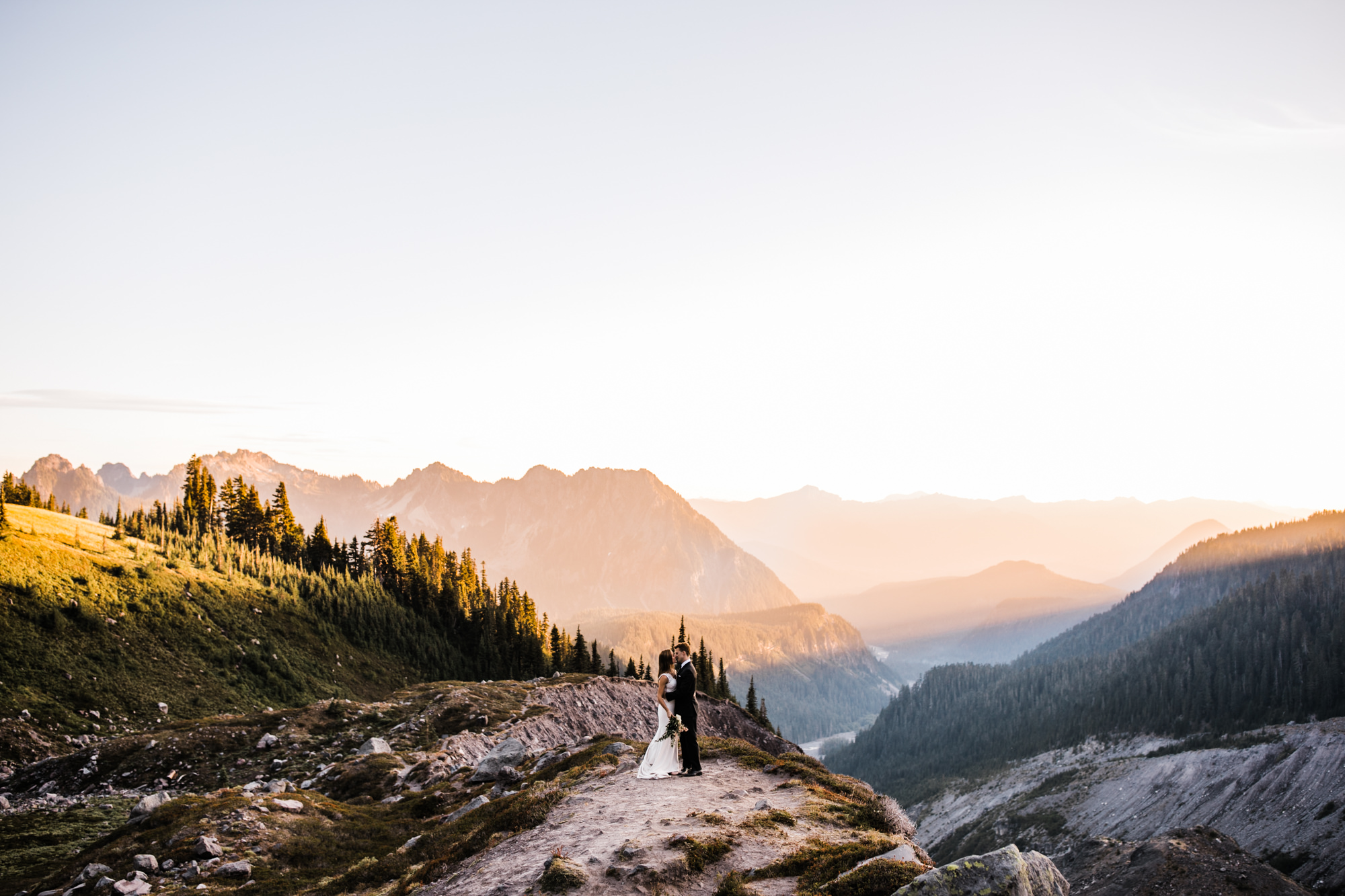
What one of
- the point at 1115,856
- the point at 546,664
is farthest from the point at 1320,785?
the point at 546,664

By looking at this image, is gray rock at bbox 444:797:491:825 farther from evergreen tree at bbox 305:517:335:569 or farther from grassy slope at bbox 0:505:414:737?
evergreen tree at bbox 305:517:335:569

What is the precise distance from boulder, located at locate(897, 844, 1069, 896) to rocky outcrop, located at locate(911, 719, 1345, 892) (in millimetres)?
155207

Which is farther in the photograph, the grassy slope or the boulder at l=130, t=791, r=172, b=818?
the grassy slope

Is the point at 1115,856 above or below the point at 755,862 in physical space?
below

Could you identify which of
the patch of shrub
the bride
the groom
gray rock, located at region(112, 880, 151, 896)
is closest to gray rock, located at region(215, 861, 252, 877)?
gray rock, located at region(112, 880, 151, 896)

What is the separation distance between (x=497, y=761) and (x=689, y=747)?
53.8 feet

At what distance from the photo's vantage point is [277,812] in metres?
30.4

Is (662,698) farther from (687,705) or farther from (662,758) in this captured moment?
(662,758)

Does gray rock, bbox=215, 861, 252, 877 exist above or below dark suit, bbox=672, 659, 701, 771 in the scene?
below

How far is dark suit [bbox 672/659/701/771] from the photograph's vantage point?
1032 inches

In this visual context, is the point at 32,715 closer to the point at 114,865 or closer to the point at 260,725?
the point at 260,725

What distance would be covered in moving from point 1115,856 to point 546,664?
101 meters

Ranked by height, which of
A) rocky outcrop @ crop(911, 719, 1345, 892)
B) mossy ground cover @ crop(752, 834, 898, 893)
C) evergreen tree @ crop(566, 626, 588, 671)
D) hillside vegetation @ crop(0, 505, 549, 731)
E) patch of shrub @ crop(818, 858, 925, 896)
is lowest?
rocky outcrop @ crop(911, 719, 1345, 892)

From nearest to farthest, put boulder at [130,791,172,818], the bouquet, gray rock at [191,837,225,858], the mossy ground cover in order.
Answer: the mossy ground cover < gray rock at [191,837,225,858] < the bouquet < boulder at [130,791,172,818]
